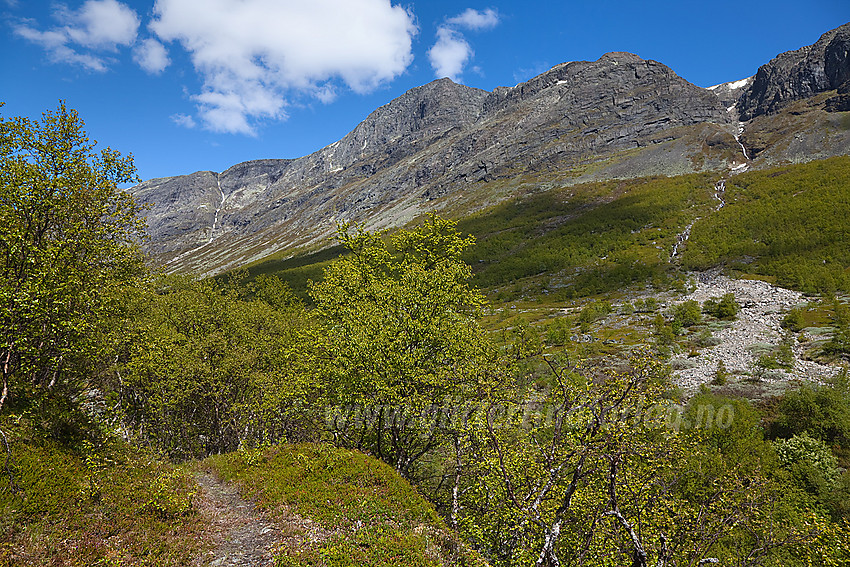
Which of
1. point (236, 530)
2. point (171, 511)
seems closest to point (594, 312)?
point (236, 530)

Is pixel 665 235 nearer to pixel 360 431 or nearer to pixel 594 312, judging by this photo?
pixel 594 312

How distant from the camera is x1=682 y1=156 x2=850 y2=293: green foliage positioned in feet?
204

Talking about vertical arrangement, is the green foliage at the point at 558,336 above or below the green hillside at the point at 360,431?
below

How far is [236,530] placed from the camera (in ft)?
41.2

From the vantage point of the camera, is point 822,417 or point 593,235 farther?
point 593,235

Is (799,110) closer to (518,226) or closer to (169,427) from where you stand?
(518,226)

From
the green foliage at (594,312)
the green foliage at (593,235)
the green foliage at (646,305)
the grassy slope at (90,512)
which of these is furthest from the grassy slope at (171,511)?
the green foliage at (593,235)

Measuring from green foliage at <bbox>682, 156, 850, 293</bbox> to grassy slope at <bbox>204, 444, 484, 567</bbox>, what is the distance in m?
70.6

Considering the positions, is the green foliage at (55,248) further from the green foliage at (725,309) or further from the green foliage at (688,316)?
the green foliage at (725,309)

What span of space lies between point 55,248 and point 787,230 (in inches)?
4435

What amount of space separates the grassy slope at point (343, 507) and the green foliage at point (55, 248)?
27.8ft

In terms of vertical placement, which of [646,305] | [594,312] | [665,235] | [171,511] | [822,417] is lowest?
[822,417]

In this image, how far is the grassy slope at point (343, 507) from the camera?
1120 cm

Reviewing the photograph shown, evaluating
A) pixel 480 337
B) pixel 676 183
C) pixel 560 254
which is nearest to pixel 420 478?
pixel 480 337
